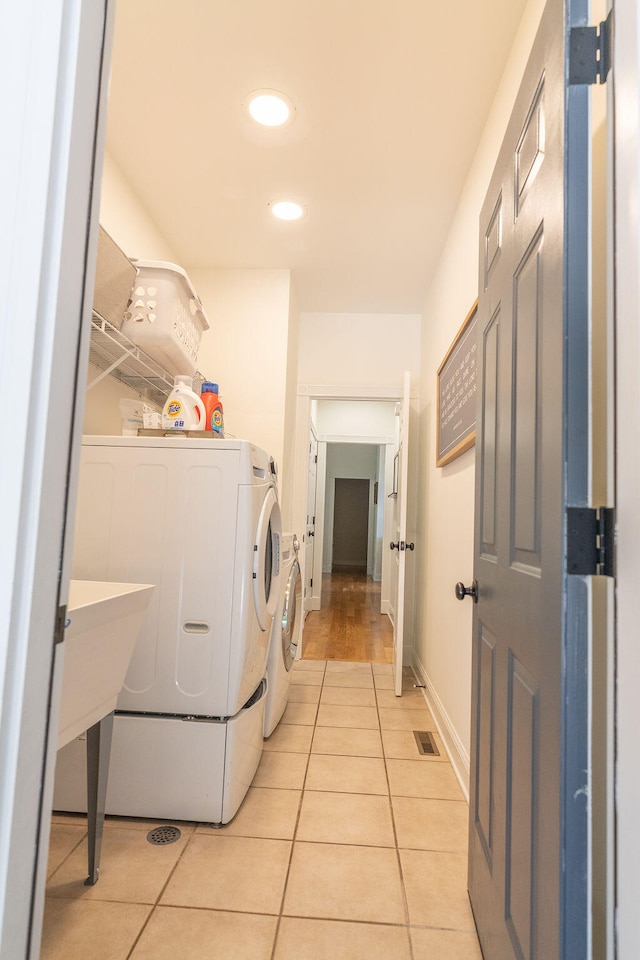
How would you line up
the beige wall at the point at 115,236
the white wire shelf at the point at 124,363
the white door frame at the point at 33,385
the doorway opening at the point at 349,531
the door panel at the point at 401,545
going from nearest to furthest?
the white door frame at the point at 33,385, the white wire shelf at the point at 124,363, the beige wall at the point at 115,236, the door panel at the point at 401,545, the doorway opening at the point at 349,531

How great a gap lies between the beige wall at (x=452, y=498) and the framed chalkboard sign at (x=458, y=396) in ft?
0.30

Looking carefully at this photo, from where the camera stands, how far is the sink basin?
1118mm

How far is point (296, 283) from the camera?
3.71m

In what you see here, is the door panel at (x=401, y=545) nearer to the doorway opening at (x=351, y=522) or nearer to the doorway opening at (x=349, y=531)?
the doorway opening at (x=349, y=531)

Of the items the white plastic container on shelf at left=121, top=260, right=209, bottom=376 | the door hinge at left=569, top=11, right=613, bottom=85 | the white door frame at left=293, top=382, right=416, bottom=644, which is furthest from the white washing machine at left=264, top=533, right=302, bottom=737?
the door hinge at left=569, top=11, right=613, bottom=85

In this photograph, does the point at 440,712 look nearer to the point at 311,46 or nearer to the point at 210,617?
the point at 210,617

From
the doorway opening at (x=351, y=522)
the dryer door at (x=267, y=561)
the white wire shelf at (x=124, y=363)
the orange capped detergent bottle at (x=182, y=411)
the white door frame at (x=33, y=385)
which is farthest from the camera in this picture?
the doorway opening at (x=351, y=522)

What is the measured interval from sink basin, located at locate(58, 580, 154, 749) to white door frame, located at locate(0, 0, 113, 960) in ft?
1.36

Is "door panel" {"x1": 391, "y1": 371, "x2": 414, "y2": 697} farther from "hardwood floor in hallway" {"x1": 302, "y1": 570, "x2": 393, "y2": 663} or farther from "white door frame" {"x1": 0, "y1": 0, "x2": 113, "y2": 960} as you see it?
"white door frame" {"x1": 0, "y1": 0, "x2": 113, "y2": 960}

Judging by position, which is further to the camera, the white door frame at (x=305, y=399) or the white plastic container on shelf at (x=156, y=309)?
the white door frame at (x=305, y=399)

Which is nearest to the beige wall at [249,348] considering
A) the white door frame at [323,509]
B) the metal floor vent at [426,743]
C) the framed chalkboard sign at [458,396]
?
the framed chalkboard sign at [458,396]

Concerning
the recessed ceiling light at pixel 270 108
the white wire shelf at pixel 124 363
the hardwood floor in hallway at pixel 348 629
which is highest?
the recessed ceiling light at pixel 270 108

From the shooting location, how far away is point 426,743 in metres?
2.51

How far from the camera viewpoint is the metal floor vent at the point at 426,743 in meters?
2.40
